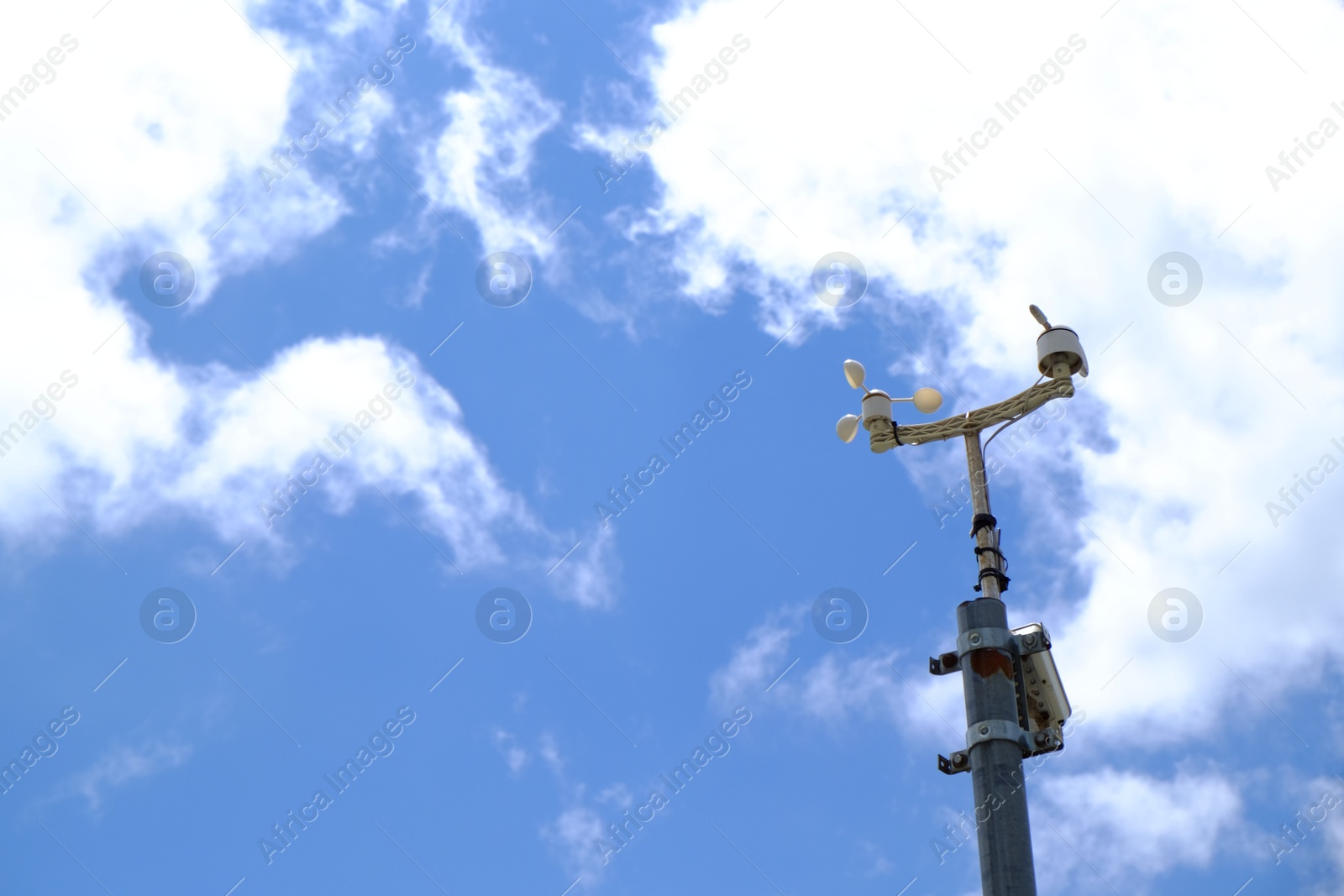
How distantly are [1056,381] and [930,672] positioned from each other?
303 centimetres

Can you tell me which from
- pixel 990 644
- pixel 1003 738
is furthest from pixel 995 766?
pixel 990 644

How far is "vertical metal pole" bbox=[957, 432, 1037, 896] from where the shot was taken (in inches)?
391

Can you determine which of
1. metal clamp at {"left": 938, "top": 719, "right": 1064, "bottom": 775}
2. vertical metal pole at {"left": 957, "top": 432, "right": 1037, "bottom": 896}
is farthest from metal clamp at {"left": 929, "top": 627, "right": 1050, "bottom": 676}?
metal clamp at {"left": 938, "top": 719, "right": 1064, "bottom": 775}

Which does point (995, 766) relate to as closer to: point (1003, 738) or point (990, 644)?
point (1003, 738)

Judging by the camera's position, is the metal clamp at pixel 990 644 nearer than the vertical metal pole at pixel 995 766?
No

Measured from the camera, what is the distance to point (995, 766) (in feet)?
34.1

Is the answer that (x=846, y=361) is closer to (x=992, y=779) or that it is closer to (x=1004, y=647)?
(x=1004, y=647)

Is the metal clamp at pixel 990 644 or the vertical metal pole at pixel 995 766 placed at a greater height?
the metal clamp at pixel 990 644

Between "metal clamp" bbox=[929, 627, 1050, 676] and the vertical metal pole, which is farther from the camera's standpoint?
"metal clamp" bbox=[929, 627, 1050, 676]

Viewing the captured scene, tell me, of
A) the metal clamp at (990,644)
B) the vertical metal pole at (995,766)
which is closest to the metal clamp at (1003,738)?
the vertical metal pole at (995,766)

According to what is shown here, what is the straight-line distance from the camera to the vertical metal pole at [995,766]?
9922 millimetres

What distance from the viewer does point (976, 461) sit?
40.3ft

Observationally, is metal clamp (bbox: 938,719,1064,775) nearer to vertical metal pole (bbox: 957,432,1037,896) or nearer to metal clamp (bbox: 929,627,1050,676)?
vertical metal pole (bbox: 957,432,1037,896)

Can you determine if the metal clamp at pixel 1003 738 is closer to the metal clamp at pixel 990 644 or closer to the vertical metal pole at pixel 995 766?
the vertical metal pole at pixel 995 766
